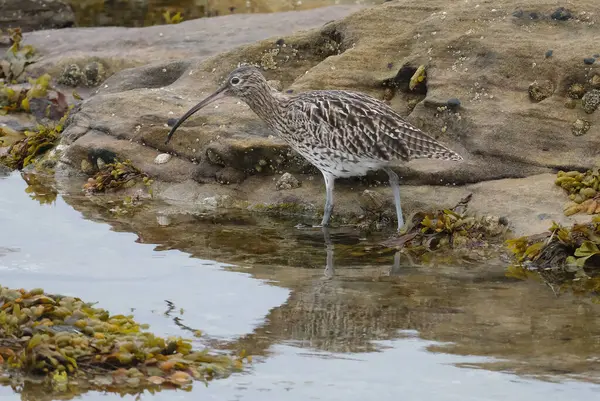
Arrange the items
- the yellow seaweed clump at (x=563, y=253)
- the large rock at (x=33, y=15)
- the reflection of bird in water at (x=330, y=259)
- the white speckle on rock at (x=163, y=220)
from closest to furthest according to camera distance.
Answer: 1. the yellow seaweed clump at (x=563, y=253)
2. the reflection of bird in water at (x=330, y=259)
3. the white speckle on rock at (x=163, y=220)
4. the large rock at (x=33, y=15)

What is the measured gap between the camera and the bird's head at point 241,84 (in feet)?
38.4

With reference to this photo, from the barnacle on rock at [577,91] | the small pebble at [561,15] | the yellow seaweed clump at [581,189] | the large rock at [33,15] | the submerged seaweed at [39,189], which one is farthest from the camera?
the large rock at [33,15]

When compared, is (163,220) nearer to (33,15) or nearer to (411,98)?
(411,98)

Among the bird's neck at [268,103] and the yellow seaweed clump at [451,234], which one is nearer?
the yellow seaweed clump at [451,234]

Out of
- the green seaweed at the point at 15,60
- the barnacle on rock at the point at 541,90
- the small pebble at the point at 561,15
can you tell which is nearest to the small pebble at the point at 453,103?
the barnacle on rock at the point at 541,90

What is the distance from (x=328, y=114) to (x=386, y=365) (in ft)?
14.1

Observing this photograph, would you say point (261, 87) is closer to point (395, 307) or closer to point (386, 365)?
point (395, 307)

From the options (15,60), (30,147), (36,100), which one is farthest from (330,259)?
(15,60)

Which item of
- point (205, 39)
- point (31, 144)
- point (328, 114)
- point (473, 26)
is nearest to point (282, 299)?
point (328, 114)

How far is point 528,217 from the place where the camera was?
33.4ft

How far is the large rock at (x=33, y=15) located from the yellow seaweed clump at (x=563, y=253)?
11.8 metres

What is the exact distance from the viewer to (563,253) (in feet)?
31.2

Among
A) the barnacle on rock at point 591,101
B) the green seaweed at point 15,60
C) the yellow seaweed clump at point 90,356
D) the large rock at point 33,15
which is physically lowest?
the yellow seaweed clump at point 90,356

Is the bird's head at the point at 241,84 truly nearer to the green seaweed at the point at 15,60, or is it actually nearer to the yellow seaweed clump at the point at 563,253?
the yellow seaweed clump at the point at 563,253
